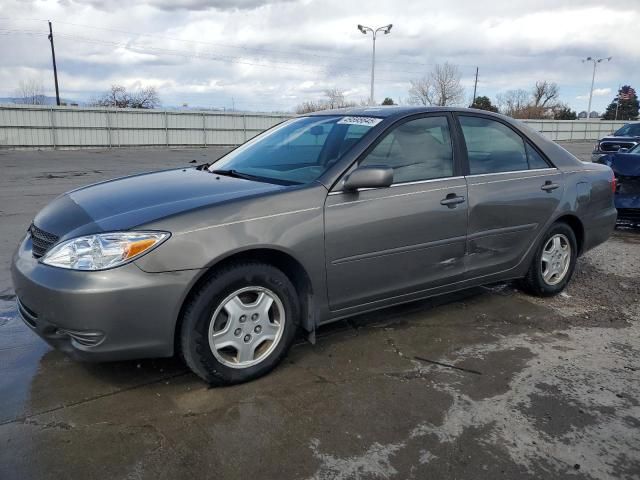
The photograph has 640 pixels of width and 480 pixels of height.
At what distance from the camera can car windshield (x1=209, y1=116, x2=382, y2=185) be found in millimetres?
3564

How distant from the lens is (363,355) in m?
3.59

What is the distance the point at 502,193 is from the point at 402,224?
1072mm

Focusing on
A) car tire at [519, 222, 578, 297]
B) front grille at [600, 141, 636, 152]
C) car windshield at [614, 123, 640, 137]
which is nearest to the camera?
car tire at [519, 222, 578, 297]

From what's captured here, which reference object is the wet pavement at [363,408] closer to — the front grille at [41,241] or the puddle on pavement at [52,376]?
the puddle on pavement at [52,376]

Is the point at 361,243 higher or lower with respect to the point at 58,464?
higher

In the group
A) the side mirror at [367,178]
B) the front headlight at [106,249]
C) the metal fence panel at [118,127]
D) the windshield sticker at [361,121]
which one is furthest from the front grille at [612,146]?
the front headlight at [106,249]

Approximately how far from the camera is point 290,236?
10.3 feet

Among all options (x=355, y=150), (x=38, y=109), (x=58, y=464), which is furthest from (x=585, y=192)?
(x=38, y=109)

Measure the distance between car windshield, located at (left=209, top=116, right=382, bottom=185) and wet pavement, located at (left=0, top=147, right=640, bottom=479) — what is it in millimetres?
1199

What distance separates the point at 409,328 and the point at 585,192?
2.13m

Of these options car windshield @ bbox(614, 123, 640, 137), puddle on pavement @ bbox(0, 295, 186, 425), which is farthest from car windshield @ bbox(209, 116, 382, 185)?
car windshield @ bbox(614, 123, 640, 137)

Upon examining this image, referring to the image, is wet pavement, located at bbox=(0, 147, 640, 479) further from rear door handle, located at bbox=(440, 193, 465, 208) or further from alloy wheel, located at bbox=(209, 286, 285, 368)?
rear door handle, located at bbox=(440, 193, 465, 208)

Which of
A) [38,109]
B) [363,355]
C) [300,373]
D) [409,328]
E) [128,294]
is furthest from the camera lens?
[38,109]

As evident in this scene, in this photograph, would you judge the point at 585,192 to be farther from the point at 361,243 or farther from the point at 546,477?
the point at 546,477
